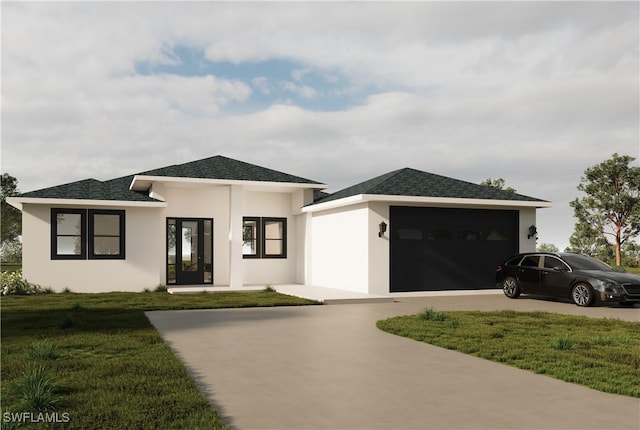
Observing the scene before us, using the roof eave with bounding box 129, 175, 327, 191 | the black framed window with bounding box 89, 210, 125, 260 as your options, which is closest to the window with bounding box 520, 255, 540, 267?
the roof eave with bounding box 129, 175, 327, 191

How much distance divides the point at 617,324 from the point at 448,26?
8557 mm

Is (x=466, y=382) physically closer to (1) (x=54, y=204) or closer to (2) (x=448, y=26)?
(2) (x=448, y=26)

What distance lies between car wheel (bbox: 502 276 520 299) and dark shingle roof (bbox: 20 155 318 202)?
807cm

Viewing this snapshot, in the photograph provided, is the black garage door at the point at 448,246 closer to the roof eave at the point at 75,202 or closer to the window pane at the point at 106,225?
the roof eave at the point at 75,202

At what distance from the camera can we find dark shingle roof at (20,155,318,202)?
19516 mm

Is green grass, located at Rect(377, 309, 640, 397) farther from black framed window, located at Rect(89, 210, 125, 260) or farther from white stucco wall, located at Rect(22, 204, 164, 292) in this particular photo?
black framed window, located at Rect(89, 210, 125, 260)

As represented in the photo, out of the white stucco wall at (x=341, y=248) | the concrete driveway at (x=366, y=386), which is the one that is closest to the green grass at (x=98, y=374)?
the concrete driveway at (x=366, y=386)

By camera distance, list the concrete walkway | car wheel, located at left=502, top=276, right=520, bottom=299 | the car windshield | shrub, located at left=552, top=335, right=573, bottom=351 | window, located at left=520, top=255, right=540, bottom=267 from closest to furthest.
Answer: shrub, located at left=552, top=335, right=573, bottom=351
the concrete walkway
the car windshield
window, located at left=520, top=255, right=540, bottom=267
car wheel, located at left=502, top=276, right=520, bottom=299

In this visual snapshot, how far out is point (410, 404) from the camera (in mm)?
5340

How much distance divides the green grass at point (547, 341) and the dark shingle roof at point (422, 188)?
6.28 m

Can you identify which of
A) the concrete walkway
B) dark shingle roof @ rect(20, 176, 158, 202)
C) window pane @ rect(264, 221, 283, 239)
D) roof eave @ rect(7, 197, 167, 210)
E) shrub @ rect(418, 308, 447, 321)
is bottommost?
the concrete walkway

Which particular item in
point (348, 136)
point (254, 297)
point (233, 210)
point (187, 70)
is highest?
point (187, 70)

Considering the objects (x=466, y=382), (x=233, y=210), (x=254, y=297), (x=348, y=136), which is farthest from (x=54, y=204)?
(x=466, y=382)

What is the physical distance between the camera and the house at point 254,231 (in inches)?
727
